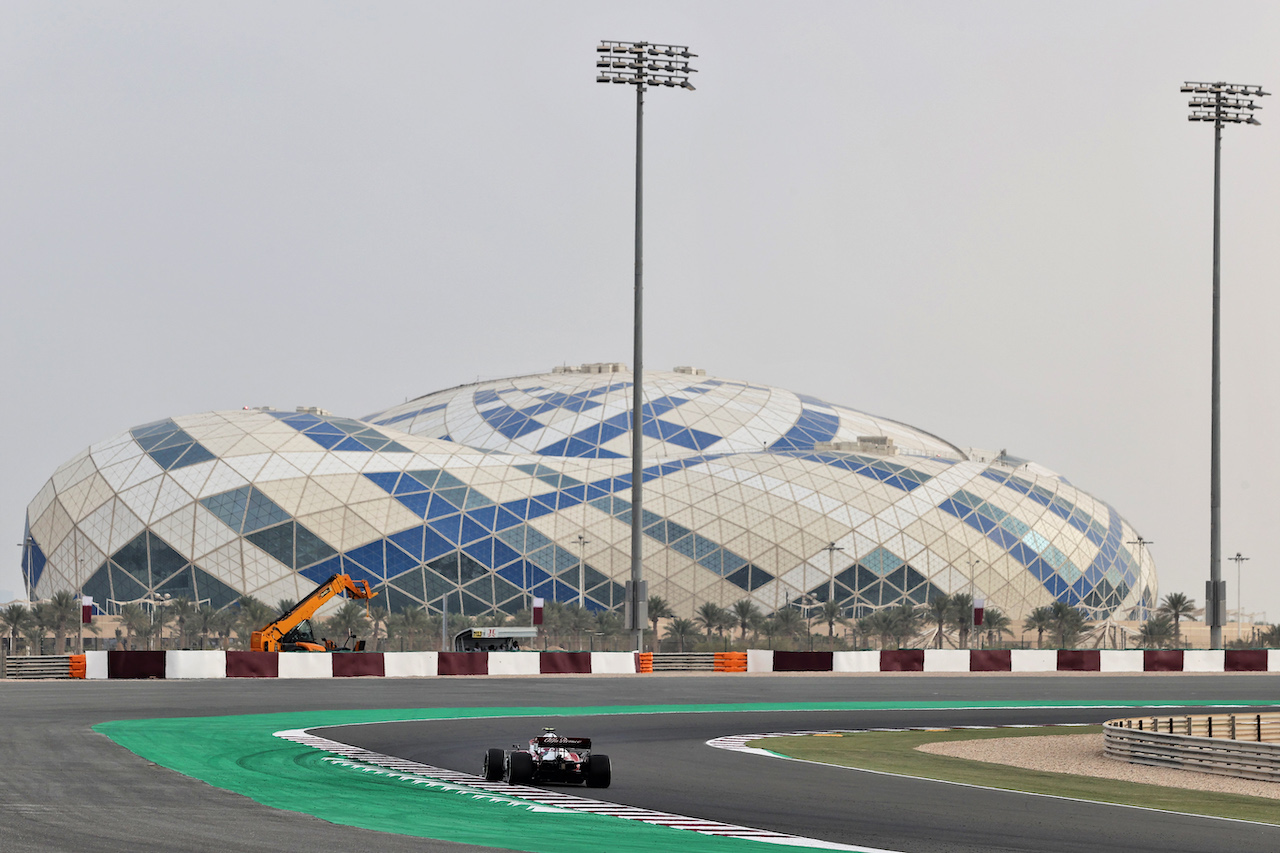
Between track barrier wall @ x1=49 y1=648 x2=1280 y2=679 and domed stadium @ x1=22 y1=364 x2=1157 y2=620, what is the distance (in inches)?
1453

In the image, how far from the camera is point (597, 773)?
16.8 metres

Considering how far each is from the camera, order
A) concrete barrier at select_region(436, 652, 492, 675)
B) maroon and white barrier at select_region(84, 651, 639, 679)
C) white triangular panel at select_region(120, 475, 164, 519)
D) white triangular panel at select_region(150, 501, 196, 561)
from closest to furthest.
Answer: maroon and white barrier at select_region(84, 651, 639, 679), concrete barrier at select_region(436, 652, 492, 675), white triangular panel at select_region(150, 501, 196, 561), white triangular panel at select_region(120, 475, 164, 519)

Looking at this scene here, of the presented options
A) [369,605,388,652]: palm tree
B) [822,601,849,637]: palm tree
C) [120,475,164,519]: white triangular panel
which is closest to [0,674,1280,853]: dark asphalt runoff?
[369,605,388,652]: palm tree

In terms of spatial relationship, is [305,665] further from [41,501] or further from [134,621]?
[41,501]

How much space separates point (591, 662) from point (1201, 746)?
31929mm

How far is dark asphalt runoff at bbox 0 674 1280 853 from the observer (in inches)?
495

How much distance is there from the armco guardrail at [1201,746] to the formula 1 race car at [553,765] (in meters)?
8.61

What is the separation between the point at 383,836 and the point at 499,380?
4928 inches

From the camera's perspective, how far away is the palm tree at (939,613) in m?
90.9

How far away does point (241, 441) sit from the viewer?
100688 mm

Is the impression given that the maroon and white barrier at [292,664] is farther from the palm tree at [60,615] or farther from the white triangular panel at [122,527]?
the white triangular panel at [122,527]

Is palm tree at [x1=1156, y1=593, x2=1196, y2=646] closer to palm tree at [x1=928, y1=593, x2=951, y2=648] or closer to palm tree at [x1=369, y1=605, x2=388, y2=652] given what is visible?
palm tree at [x1=928, y1=593, x2=951, y2=648]

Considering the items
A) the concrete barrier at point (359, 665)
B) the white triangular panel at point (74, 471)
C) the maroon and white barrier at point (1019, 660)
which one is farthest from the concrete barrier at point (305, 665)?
the white triangular panel at point (74, 471)

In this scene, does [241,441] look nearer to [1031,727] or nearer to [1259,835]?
[1031,727]
